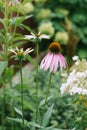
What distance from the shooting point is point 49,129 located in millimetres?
2094

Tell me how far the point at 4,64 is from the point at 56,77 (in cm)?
173

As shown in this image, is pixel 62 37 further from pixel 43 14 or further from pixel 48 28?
pixel 43 14

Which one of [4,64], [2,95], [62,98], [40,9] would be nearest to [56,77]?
[62,98]

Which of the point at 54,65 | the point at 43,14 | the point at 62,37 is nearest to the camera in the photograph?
the point at 54,65

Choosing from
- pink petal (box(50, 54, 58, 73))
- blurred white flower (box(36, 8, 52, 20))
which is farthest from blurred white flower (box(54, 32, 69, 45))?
pink petal (box(50, 54, 58, 73))

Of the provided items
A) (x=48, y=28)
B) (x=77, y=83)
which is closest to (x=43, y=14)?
(x=48, y=28)

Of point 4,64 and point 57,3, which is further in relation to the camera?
point 57,3

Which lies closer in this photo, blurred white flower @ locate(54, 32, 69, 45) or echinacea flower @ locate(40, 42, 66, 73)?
echinacea flower @ locate(40, 42, 66, 73)

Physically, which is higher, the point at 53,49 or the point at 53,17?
the point at 53,49

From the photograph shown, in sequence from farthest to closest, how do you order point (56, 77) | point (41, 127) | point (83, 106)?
point (56, 77) < point (83, 106) < point (41, 127)

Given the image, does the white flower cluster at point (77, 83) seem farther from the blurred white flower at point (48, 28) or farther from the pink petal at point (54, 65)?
the blurred white flower at point (48, 28)

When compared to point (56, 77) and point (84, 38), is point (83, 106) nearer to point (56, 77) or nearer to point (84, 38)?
point (56, 77)

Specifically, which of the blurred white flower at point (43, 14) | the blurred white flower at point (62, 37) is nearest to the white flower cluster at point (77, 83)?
the blurred white flower at point (62, 37)

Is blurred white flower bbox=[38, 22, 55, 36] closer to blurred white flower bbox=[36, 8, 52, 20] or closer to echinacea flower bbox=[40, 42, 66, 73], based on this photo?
blurred white flower bbox=[36, 8, 52, 20]
